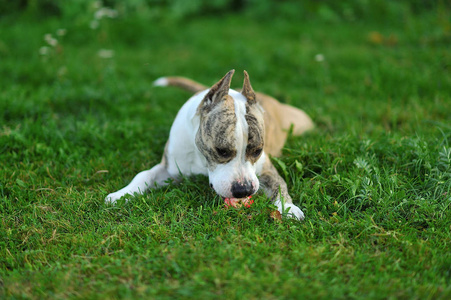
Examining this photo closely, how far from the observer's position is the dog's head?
329cm

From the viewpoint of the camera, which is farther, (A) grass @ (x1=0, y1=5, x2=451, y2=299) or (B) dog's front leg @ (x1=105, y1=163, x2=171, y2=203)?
(B) dog's front leg @ (x1=105, y1=163, x2=171, y2=203)

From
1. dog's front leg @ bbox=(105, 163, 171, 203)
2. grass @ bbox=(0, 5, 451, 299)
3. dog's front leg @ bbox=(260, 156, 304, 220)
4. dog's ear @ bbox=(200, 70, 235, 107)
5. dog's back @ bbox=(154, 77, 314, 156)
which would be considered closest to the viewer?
grass @ bbox=(0, 5, 451, 299)

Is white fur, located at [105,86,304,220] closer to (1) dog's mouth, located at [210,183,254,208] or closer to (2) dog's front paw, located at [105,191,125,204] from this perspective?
(2) dog's front paw, located at [105,191,125,204]

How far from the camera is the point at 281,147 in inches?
176

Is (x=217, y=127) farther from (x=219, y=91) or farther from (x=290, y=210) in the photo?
(x=290, y=210)

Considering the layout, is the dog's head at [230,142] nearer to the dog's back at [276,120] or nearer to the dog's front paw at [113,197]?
the dog's back at [276,120]

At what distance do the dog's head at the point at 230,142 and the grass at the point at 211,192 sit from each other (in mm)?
222

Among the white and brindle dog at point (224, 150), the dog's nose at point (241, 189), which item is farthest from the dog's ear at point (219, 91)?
the dog's nose at point (241, 189)

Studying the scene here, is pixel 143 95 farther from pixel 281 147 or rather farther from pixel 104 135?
pixel 281 147

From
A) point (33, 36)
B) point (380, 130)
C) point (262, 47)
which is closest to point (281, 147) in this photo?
point (380, 130)

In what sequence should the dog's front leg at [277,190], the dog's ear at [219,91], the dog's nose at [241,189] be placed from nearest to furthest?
1. the dog's nose at [241,189]
2. the dog's front leg at [277,190]
3. the dog's ear at [219,91]

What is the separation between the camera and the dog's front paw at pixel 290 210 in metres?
3.31

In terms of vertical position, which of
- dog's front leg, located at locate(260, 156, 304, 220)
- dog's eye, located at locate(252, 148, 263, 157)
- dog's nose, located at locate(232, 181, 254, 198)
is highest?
dog's eye, located at locate(252, 148, 263, 157)

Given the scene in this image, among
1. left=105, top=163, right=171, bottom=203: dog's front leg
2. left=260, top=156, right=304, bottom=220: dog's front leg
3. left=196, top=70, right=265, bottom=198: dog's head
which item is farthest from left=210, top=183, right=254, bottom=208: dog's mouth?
left=105, top=163, right=171, bottom=203: dog's front leg
